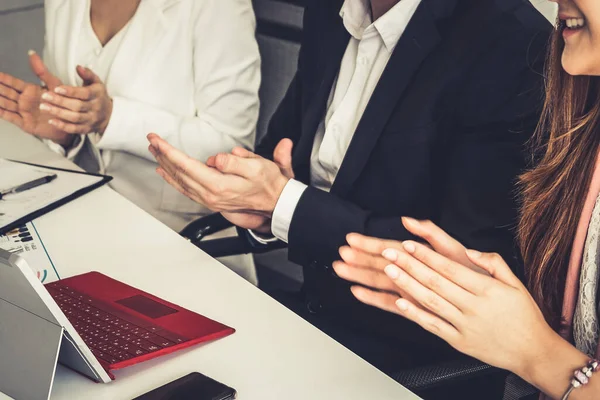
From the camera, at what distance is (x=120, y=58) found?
1587 millimetres

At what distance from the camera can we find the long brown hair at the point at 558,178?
3.04 feet

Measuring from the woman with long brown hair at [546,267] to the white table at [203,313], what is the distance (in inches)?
4.1

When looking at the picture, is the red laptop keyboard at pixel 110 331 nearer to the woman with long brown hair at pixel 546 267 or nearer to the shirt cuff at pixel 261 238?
the woman with long brown hair at pixel 546 267

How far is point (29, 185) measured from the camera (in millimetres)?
1307

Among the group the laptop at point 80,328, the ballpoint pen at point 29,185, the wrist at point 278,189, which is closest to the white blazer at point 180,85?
the ballpoint pen at point 29,185

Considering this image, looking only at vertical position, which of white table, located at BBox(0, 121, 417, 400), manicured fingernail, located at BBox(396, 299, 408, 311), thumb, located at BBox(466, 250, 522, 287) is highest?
thumb, located at BBox(466, 250, 522, 287)

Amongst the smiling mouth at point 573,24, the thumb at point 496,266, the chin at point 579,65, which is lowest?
the thumb at point 496,266

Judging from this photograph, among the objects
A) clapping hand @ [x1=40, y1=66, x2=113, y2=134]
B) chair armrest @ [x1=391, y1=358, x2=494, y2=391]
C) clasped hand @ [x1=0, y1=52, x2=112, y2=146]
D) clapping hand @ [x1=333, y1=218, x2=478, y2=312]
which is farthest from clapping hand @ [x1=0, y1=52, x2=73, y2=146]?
chair armrest @ [x1=391, y1=358, x2=494, y2=391]

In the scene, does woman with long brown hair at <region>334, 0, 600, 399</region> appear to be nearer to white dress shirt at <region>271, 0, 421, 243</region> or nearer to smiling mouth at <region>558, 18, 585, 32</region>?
smiling mouth at <region>558, 18, 585, 32</region>

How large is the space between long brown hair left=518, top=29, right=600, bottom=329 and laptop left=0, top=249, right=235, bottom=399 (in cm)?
46

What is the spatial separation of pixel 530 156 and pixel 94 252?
0.72m

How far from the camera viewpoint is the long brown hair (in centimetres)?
93

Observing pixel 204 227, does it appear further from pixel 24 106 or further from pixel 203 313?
pixel 24 106

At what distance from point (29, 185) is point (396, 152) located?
27.9 inches
